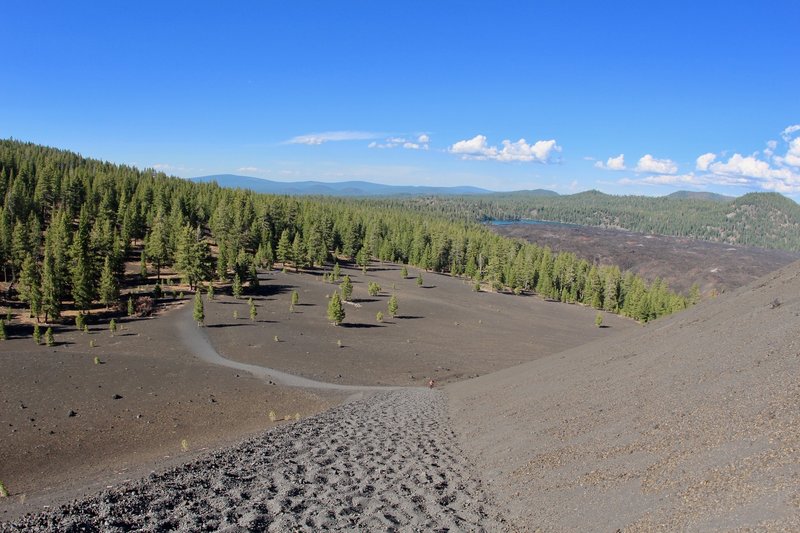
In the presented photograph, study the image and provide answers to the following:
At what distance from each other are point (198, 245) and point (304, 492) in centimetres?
6470

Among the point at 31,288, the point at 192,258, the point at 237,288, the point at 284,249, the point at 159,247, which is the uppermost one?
the point at 159,247

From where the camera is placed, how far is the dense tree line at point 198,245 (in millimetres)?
62562

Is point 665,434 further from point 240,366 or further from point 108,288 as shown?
point 108,288

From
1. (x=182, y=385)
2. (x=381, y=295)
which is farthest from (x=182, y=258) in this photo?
(x=182, y=385)

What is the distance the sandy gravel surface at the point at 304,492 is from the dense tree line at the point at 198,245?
49781mm

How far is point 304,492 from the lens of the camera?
14180 millimetres

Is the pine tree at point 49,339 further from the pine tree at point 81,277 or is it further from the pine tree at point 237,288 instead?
the pine tree at point 237,288

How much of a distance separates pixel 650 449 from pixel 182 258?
71670 mm

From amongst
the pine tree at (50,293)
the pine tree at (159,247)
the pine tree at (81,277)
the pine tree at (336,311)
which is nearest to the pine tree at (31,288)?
the pine tree at (50,293)

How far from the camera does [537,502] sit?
42.4 feet

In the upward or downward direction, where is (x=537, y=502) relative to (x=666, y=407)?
downward

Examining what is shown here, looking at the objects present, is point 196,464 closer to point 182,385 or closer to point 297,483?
point 297,483


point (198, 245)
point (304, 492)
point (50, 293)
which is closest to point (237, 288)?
point (198, 245)

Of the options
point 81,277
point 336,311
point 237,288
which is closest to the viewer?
point 81,277
